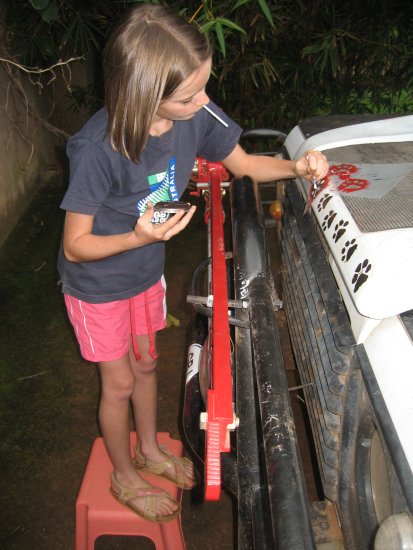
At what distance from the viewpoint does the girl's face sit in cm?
111

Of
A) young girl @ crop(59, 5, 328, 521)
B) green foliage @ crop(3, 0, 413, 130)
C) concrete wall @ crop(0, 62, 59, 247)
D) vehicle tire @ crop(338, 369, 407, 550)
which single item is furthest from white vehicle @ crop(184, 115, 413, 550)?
concrete wall @ crop(0, 62, 59, 247)

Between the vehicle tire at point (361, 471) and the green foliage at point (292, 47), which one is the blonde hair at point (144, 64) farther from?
the green foliage at point (292, 47)

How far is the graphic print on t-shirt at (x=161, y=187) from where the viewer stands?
1.31 meters

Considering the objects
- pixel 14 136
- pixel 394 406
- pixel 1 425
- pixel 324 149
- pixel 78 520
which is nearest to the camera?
pixel 394 406

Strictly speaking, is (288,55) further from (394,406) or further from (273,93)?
(394,406)

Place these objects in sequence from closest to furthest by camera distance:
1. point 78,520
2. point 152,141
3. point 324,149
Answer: point 152,141 < point 324,149 < point 78,520

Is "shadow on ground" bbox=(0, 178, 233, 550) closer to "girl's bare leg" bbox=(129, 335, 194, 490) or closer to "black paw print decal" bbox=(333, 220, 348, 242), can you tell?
"girl's bare leg" bbox=(129, 335, 194, 490)

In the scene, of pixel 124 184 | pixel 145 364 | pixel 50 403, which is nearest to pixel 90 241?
pixel 124 184

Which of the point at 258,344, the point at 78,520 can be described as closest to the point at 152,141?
the point at 258,344

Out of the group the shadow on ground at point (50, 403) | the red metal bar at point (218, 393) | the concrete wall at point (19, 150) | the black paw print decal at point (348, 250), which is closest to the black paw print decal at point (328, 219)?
the black paw print decal at point (348, 250)

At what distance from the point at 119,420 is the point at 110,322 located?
395 millimetres

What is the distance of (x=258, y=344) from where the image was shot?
3.61 ft

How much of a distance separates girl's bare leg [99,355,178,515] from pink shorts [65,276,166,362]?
0.19 feet

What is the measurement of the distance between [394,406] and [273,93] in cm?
373
